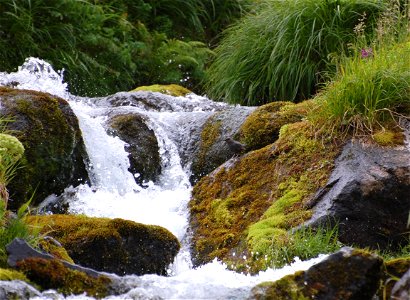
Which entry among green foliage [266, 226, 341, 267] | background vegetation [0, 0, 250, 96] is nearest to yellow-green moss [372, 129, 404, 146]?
green foliage [266, 226, 341, 267]

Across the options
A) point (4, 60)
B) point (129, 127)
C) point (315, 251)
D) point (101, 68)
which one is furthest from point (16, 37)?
point (315, 251)

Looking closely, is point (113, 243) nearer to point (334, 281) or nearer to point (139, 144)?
point (334, 281)

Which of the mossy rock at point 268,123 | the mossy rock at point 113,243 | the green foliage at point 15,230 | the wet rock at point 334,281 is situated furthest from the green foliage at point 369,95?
the green foliage at point 15,230

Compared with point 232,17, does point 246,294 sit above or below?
above

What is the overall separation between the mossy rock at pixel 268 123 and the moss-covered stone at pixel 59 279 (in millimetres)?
3032

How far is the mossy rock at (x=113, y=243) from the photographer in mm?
4773

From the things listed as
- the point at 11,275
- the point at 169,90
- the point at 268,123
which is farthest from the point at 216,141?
the point at 11,275

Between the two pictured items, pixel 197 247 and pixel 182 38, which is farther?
pixel 182 38

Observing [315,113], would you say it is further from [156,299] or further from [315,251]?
[156,299]

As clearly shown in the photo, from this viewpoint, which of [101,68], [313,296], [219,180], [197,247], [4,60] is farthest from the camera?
[101,68]

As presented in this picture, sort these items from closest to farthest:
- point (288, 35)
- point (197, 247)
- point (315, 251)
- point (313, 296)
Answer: point (313, 296) < point (315, 251) < point (197, 247) < point (288, 35)

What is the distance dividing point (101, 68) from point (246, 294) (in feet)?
23.9

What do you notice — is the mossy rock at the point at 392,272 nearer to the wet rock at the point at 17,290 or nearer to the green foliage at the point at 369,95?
the wet rock at the point at 17,290

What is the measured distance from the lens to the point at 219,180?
6.08m
